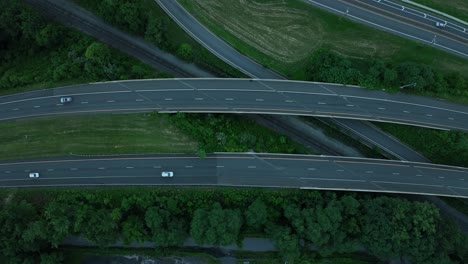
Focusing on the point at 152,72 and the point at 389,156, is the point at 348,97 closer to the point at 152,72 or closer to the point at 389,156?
the point at 389,156

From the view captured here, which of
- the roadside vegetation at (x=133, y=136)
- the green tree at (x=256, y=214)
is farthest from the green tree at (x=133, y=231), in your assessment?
the green tree at (x=256, y=214)

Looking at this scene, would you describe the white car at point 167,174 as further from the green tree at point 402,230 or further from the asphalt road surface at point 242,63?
the green tree at point 402,230

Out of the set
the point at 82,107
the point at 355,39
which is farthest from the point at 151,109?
the point at 355,39

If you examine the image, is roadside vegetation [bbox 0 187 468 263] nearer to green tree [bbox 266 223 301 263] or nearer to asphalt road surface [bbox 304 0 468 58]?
green tree [bbox 266 223 301 263]

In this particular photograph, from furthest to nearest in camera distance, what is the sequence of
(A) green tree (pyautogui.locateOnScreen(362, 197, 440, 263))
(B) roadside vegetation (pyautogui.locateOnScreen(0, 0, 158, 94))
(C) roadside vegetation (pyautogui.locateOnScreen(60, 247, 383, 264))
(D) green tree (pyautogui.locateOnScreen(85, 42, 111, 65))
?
(B) roadside vegetation (pyautogui.locateOnScreen(0, 0, 158, 94)) → (D) green tree (pyautogui.locateOnScreen(85, 42, 111, 65)) → (C) roadside vegetation (pyautogui.locateOnScreen(60, 247, 383, 264)) → (A) green tree (pyautogui.locateOnScreen(362, 197, 440, 263))

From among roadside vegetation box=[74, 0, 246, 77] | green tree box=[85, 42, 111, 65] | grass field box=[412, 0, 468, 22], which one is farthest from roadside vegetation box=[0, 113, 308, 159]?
grass field box=[412, 0, 468, 22]
